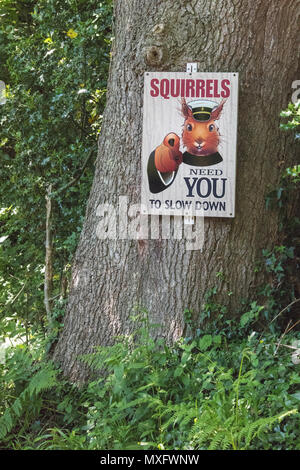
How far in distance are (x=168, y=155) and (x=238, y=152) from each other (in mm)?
534

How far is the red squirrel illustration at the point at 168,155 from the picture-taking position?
15.0 ft

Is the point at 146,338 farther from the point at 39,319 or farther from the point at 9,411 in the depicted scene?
the point at 39,319

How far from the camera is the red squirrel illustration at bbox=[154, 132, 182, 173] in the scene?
4582mm

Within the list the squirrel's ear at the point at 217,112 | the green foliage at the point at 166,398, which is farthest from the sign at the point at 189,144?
the green foliage at the point at 166,398

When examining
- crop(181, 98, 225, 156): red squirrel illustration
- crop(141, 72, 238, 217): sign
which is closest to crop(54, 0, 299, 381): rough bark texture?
crop(141, 72, 238, 217): sign

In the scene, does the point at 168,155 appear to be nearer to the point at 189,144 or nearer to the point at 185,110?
the point at 189,144

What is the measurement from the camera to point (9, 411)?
430 cm

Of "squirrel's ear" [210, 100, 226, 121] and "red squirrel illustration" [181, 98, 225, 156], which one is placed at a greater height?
"squirrel's ear" [210, 100, 226, 121]

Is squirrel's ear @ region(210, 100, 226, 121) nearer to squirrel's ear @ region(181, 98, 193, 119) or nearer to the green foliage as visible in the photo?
squirrel's ear @ region(181, 98, 193, 119)

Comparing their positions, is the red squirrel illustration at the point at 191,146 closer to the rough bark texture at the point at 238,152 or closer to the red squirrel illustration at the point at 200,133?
the red squirrel illustration at the point at 200,133

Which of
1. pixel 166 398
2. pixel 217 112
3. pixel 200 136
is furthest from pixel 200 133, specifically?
pixel 166 398

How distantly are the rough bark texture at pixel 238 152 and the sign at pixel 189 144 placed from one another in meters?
0.09

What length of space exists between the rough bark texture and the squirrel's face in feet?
0.66

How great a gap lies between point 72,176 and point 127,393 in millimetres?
3065
